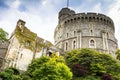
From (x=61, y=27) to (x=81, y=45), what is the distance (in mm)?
8945

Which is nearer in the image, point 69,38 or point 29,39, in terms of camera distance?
point 29,39

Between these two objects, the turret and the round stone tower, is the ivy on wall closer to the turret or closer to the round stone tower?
the round stone tower

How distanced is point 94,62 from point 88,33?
1090cm

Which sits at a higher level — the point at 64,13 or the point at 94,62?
the point at 64,13

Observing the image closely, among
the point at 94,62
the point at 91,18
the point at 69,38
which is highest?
the point at 91,18

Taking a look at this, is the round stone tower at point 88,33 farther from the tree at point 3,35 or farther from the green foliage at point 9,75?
the green foliage at point 9,75

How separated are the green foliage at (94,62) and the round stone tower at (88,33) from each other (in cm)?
624

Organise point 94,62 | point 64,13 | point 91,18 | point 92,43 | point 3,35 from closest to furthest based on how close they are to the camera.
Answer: point 94,62, point 3,35, point 92,43, point 91,18, point 64,13

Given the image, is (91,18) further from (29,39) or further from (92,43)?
(29,39)

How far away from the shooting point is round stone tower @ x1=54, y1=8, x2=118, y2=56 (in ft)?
132

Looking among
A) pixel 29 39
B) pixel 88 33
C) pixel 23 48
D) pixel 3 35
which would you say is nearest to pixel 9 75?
pixel 23 48

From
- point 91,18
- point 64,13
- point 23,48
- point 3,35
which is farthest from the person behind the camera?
point 64,13

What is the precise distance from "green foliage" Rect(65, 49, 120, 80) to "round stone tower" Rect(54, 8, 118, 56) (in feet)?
20.5

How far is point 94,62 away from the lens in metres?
31.9
